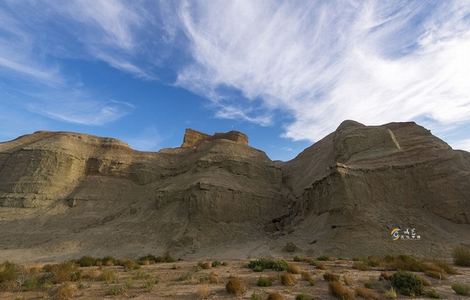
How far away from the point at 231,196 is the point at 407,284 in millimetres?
29406

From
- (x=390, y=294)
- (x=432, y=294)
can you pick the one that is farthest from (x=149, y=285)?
(x=432, y=294)

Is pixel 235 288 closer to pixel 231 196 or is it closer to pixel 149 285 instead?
pixel 149 285

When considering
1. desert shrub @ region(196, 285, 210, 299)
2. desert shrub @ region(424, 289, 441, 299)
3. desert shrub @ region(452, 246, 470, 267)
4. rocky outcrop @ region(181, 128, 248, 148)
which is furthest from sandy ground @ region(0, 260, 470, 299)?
rocky outcrop @ region(181, 128, 248, 148)

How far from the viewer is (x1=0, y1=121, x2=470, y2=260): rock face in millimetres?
29203

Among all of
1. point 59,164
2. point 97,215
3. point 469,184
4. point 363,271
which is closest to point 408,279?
point 363,271

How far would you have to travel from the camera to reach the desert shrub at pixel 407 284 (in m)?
11.5

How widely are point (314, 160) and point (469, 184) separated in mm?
22084

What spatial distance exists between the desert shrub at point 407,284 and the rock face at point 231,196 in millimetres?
13393

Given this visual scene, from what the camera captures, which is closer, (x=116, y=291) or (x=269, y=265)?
(x=116, y=291)

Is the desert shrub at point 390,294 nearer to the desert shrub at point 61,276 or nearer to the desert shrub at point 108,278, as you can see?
the desert shrub at point 108,278

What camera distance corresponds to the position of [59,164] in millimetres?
47375

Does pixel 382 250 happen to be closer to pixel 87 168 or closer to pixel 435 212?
pixel 435 212

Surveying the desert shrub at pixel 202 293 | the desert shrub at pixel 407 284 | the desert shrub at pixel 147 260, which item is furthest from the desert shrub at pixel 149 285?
the desert shrub at pixel 147 260

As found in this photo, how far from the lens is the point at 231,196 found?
40.6 meters
